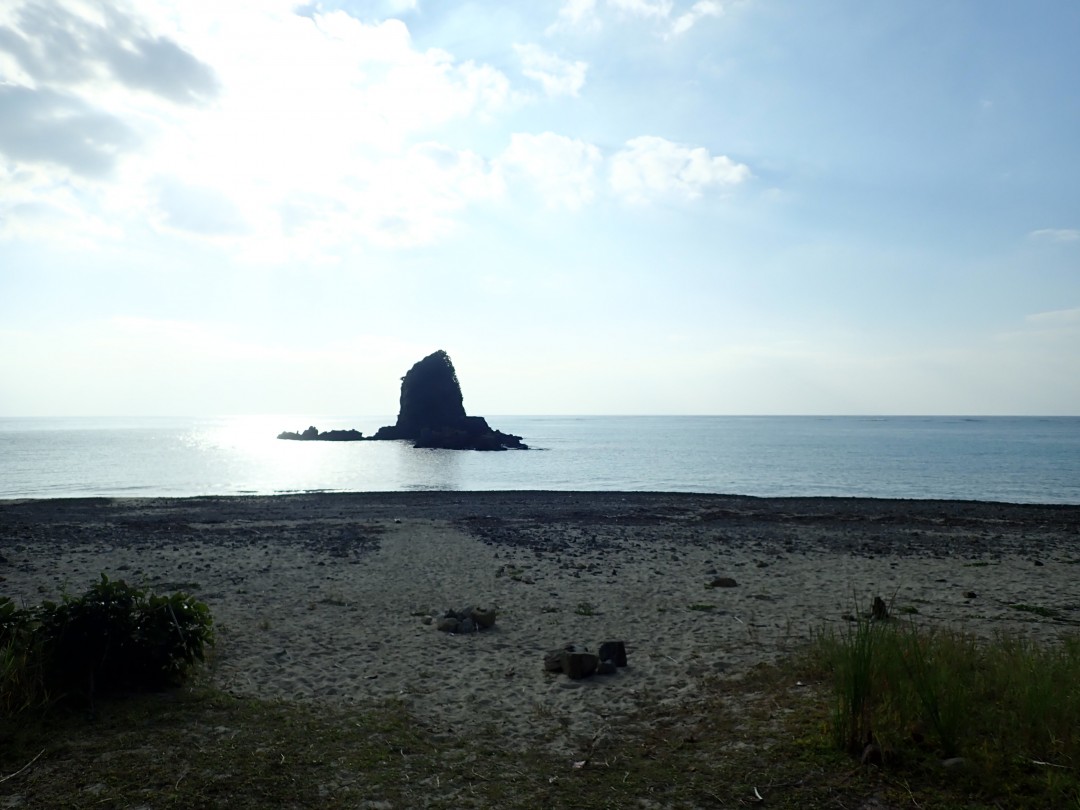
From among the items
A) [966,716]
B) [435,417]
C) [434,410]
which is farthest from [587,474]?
[434,410]

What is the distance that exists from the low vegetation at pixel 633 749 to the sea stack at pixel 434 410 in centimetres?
10273

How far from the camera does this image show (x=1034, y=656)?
727 centimetres

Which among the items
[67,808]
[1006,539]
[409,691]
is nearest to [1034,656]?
[409,691]

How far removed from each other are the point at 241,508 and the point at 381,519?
8.37 metres

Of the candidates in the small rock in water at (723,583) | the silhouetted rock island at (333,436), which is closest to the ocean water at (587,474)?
the small rock in water at (723,583)

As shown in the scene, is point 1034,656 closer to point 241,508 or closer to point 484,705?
point 484,705

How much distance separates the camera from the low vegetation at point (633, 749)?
566cm

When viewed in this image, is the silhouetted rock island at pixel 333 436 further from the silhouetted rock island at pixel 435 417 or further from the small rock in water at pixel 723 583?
the small rock in water at pixel 723 583

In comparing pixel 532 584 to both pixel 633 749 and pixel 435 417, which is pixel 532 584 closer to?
pixel 633 749

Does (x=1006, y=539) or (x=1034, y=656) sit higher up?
(x=1034, y=656)

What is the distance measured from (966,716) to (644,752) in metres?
2.85

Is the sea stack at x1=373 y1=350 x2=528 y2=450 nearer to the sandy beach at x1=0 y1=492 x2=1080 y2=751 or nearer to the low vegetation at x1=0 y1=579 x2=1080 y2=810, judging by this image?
the sandy beach at x1=0 y1=492 x2=1080 y2=751

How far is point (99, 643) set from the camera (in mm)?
7820

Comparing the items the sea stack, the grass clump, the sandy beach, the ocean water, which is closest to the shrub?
the sandy beach
